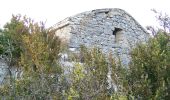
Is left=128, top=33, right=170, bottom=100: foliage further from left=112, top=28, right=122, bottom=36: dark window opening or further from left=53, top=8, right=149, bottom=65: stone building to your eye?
left=112, top=28, right=122, bottom=36: dark window opening

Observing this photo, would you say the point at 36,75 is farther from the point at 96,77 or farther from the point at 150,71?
the point at 150,71

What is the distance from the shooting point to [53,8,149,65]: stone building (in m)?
13.5

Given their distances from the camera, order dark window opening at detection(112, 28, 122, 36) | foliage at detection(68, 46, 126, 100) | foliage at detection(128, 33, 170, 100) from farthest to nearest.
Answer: dark window opening at detection(112, 28, 122, 36), foliage at detection(68, 46, 126, 100), foliage at detection(128, 33, 170, 100)

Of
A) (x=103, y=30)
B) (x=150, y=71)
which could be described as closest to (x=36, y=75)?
(x=150, y=71)

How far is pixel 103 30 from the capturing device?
14188 mm

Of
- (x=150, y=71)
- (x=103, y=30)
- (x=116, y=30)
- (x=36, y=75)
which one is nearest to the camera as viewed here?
(x=150, y=71)

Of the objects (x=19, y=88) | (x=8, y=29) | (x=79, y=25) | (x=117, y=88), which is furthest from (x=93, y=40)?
(x=117, y=88)

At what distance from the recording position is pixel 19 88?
7.68 m

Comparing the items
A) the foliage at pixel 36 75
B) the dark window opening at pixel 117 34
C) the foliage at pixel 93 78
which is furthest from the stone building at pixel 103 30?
the foliage at pixel 93 78

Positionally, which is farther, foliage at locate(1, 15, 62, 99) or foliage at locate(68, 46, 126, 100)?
foliage at locate(1, 15, 62, 99)

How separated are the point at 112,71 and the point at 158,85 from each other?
0.88 metres

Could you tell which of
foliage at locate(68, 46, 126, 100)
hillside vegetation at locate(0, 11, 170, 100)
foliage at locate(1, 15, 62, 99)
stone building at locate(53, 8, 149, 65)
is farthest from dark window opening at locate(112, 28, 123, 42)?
foliage at locate(68, 46, 126, 100)

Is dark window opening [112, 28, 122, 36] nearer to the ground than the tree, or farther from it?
farther from it

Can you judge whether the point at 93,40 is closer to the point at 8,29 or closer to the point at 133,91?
the point at 8,29
